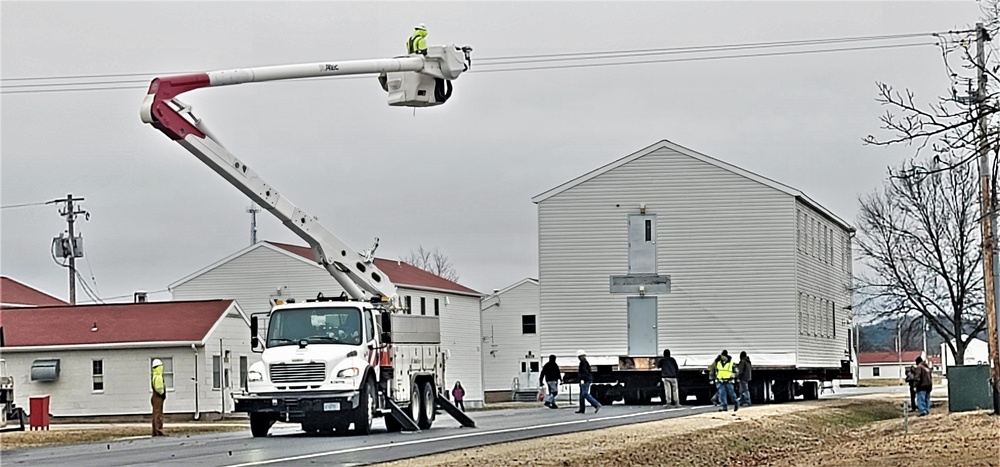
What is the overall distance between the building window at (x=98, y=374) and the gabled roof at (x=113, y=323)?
2.57 ft

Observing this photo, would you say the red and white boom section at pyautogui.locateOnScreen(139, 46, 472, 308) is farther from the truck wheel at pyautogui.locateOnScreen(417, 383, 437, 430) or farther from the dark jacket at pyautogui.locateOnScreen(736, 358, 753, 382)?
the dark jacket at pyautogui.locateOnScreen(736, 358, 753, 382)

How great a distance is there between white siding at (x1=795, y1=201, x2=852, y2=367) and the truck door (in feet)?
13.0

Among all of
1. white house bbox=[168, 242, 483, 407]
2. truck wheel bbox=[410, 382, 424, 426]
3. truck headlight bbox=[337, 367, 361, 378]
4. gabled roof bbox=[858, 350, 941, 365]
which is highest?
white house bbox=[168, 242, 483, 407]

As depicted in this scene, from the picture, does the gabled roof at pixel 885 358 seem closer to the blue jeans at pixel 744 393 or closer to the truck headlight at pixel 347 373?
the blue jeans at pixel 744 393

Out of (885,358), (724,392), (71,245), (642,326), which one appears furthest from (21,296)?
(885,358)

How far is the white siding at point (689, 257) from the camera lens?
4006cm

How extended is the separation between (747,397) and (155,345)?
20.4 meters

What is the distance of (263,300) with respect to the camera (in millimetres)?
61812

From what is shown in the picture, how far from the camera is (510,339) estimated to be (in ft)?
262

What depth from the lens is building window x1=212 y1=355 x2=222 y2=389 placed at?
49531 mm

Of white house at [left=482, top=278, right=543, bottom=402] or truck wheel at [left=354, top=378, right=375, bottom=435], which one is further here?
white house at [left=482, top=278, right=543, bottom=402]

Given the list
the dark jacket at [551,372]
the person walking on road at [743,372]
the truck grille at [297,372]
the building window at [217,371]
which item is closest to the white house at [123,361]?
the building window at [217,371]

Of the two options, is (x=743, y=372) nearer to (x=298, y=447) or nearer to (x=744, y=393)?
(x=744, y=393)

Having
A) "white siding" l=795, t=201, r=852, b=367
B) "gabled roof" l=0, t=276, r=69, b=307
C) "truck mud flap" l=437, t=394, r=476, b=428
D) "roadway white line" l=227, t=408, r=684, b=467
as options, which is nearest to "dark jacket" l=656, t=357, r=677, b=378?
"white siding" l=795, t=201, r=852, b=367
